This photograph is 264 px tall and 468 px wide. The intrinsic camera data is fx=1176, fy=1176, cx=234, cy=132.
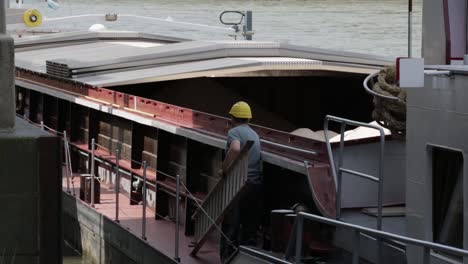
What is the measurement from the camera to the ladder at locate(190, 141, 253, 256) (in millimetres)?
9117

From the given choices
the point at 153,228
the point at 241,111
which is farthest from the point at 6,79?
the point at 153,228

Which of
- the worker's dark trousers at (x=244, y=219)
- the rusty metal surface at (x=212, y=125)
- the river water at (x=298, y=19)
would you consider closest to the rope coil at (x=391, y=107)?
the rusty metal surface at (x=212, y=125)

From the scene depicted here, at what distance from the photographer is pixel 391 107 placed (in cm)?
862

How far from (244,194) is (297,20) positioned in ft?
130

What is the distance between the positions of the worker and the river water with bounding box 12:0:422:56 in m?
17.7

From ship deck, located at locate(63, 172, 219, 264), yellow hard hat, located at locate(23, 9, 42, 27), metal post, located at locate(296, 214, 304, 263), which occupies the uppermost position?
yellow hard hat, located at locate(23, 9, 42, 27)

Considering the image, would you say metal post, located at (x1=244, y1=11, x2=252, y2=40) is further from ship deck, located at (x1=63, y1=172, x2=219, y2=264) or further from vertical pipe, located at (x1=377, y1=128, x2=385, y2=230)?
vertical pipe, located at (x1=377, y1=128, x2=385, y2=230)

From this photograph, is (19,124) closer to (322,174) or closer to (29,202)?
(29,202)

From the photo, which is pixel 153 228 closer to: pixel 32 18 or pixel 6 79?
pixel 6 79

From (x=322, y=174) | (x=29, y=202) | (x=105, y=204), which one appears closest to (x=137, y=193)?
(x=105, y=204)

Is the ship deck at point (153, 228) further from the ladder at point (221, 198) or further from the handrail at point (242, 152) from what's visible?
the handrail at point (242, 152)

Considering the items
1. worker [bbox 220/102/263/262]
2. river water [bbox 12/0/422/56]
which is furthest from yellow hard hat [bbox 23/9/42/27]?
worker [bbox 220/102/263/262]

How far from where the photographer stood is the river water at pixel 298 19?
35.0 metres

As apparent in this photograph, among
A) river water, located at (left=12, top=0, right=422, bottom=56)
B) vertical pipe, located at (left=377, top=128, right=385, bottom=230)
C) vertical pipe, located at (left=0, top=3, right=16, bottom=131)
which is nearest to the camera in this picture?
vertical pipe, located at (left=0, top=3, right=16, bottom=131)
